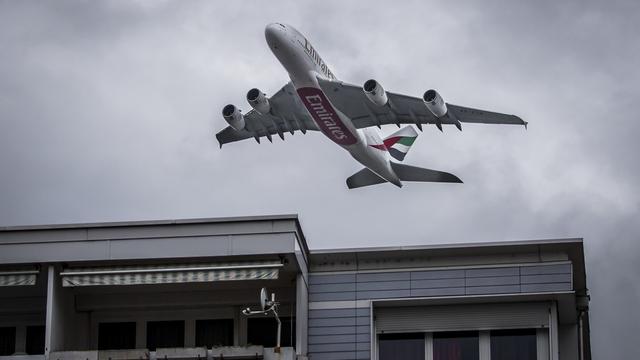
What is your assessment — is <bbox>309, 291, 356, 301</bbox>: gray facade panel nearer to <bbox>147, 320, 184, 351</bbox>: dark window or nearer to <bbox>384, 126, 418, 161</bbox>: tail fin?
<bbox>147, 320, 184, 351</bbox>: dark window

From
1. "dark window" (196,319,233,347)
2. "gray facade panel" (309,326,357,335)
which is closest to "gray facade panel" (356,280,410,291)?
"gray facade panel" (309,326,357,335)

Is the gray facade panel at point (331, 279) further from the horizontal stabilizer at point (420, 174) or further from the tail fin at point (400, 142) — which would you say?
the tail fin at point (400, 142)

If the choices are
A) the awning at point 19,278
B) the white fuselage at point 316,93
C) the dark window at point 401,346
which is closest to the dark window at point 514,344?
the dark window at point 401,346

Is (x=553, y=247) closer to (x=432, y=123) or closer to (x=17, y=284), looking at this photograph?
(x=432, y=123)

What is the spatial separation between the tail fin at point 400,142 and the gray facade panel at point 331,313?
742 inches

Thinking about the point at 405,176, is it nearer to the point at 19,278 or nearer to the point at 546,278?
the point at 546,278

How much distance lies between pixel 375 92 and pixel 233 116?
26.0 ft

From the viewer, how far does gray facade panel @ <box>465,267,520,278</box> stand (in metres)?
32.1

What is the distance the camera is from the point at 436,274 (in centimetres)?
3253

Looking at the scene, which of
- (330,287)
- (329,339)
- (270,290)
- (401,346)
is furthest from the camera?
(270,290)

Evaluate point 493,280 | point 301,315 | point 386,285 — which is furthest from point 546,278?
point 301,315

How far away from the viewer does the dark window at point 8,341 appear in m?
34.1

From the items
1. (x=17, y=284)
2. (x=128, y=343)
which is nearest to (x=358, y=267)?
(x=128, y=343)

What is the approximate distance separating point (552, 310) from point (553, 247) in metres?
1.89
